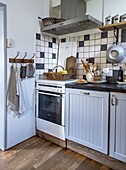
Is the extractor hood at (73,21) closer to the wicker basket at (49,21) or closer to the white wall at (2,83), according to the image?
the wicker basket at (49,21)

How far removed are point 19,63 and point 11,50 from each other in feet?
0.66

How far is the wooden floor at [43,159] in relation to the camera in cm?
163

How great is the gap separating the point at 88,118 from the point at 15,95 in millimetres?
958

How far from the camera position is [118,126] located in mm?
1521

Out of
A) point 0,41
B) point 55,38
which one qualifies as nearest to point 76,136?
point 0,41

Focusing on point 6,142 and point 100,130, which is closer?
point 100,130

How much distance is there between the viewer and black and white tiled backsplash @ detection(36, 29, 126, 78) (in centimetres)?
218

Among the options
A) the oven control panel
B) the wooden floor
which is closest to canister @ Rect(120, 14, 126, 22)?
the oven control panel

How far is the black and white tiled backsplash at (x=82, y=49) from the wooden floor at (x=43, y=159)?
105 cm

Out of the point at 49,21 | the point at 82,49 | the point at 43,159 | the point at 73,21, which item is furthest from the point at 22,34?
the point at 43,159

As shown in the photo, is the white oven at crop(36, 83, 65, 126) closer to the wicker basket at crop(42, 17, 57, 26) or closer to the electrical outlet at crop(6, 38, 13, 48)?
the electrical outlet at crop(6, 38, 13, 48)

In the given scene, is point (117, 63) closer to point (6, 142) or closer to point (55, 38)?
point (55, 38)

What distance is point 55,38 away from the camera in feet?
8.86

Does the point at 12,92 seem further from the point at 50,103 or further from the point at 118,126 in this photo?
the point at 118,126
